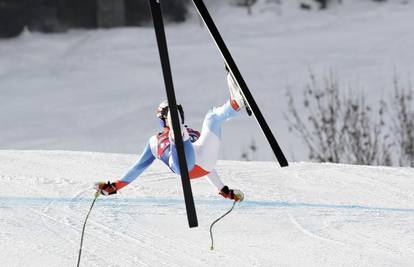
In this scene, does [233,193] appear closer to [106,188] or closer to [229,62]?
[106,188]

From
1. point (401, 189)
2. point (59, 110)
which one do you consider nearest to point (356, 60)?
point (59, 110)

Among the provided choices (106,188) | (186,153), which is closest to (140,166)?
(106,188)

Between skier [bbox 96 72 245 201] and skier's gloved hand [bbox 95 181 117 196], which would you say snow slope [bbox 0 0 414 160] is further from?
skier [bbox 96 72 245 201]

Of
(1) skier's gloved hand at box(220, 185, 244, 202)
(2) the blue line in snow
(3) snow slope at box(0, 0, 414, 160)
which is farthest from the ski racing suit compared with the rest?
(3) snow slope at box(0, 0, 414, 160)

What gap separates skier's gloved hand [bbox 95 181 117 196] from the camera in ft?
13.0

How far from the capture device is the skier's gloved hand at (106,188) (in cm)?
398

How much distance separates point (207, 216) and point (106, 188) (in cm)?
308

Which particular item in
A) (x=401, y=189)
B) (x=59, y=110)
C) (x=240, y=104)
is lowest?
(x=59, y=110)

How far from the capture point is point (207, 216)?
702 centimetres

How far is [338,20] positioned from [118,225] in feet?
55.7

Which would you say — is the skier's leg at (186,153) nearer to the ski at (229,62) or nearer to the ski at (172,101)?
the ski at (172,101)

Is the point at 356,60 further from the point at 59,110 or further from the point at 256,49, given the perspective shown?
the point at 59,110

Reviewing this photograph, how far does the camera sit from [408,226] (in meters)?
7.44

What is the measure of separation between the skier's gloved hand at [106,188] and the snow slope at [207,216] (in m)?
2.07
